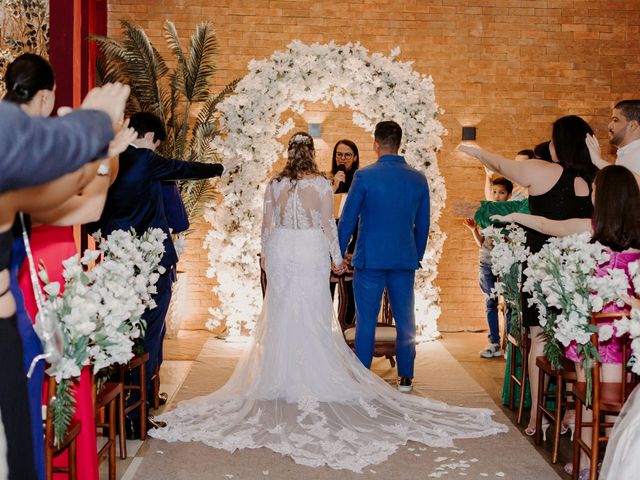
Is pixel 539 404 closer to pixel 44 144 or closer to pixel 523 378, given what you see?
pixel 523 378

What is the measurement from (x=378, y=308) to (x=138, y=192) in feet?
7.35

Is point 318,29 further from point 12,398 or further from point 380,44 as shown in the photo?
point 12,398

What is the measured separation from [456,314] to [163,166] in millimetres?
5147

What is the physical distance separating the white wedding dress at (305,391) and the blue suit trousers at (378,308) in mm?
303

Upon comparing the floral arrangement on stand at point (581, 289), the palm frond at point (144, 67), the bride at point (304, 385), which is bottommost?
the bride at point (304, 385)

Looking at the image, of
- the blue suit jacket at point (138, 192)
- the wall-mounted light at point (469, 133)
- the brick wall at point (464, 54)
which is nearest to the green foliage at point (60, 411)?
the blue suit jacket at point (138, 192)

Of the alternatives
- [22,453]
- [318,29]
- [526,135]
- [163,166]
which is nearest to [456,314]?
[526,135]

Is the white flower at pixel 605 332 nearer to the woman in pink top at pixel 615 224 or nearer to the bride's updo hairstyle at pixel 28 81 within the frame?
the woman in pink top at pixel 615 224

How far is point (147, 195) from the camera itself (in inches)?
183

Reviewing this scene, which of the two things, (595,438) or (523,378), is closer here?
(595,438)

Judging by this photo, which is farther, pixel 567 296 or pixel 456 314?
pixel 456 314

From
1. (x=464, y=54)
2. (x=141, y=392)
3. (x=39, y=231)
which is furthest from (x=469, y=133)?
(x=39, y=231)

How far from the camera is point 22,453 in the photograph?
204cm

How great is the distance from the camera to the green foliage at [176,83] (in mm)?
7688
